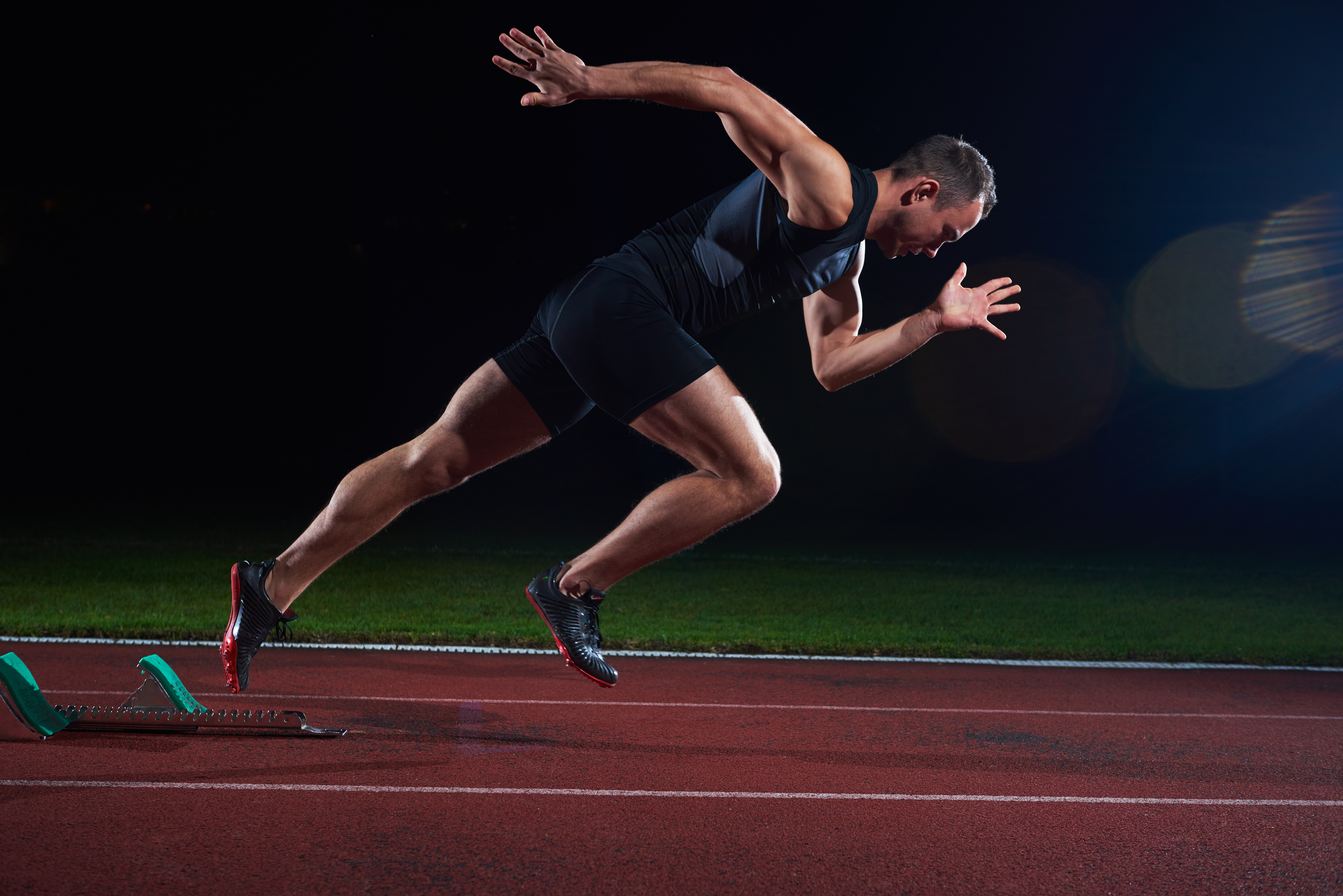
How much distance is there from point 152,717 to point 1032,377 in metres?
25.4

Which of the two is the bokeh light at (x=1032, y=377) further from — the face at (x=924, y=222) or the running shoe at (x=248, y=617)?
the running shoe at (x=248, y=617)

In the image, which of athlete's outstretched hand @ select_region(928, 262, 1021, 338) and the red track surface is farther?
athlete's outstretched hand @ select_region(928, 262, 1021, 338)

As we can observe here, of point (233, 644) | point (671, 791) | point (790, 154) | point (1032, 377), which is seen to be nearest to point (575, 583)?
point (671, 791)

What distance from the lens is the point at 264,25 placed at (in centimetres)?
2250

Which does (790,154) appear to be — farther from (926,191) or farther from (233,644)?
(233,644)

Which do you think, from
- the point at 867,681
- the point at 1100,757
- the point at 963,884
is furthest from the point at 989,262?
the point at 963,884

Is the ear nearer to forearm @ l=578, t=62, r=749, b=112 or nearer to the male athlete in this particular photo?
the male athlete

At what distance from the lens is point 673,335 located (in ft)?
9.88

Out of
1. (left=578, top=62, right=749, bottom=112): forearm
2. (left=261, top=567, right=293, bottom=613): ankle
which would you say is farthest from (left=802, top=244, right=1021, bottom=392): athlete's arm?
(left=261, top=567, right=293, bottom=613): ankle

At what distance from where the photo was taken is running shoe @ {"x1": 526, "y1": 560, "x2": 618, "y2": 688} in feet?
10.5

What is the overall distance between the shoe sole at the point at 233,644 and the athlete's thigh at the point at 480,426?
2.61 feet

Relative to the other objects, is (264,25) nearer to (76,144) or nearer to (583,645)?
(76,144)

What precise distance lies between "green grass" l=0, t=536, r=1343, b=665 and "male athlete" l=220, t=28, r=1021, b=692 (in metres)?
3.79

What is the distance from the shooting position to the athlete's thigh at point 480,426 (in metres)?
3.26
